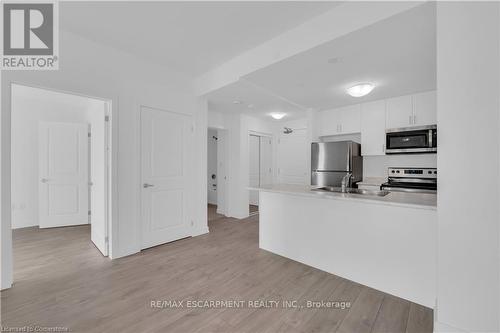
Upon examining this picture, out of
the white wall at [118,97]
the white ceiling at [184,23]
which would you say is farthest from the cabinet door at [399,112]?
the white wall at [118,97]

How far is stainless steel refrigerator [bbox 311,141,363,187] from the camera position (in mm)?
3916

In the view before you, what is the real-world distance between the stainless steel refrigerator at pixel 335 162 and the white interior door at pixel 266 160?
5.59ft

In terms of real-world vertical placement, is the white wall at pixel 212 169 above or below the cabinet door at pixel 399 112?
below

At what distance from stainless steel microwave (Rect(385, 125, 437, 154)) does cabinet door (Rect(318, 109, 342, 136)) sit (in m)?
0.93

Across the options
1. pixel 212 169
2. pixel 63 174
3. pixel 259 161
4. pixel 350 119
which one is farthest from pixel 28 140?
pixel 350 119

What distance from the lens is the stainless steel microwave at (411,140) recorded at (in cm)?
334

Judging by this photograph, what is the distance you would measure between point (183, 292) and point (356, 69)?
10.4ft

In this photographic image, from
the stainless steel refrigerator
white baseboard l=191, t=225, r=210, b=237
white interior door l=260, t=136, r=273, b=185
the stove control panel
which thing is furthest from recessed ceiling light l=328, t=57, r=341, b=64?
white interior door l=260, t=136, r=273, b=185

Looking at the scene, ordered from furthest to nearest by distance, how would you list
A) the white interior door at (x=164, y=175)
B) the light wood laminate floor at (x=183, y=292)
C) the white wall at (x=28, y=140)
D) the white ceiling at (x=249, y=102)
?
the white wall at (x=28, y=140), the white ceiling at (x=249, y=102), the white interior door at (x=164, y=175), the light wood laminate floor at (x=183, y=292)

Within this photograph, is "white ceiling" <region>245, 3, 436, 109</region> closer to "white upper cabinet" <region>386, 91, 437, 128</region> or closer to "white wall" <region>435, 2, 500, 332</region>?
"white upper cabinet" <region>386, 91, 437, 128</region>

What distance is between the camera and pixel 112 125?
278 centimetres

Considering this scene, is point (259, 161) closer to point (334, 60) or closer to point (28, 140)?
point (334, 60)

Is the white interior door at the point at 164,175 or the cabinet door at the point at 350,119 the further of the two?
the cabinet door at the point at 350,119

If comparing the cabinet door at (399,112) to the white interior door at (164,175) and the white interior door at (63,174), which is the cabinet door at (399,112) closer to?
the white interior door at (164,175)
